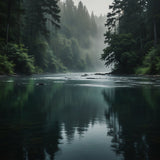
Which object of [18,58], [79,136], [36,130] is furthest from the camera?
[18,58]

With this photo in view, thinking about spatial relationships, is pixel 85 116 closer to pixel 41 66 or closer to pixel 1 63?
pixel 1 63

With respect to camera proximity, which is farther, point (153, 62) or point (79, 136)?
point (153, 62)

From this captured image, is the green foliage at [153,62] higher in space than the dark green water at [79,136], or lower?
higher

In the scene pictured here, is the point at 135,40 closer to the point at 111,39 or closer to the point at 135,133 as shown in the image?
the point at 111,39

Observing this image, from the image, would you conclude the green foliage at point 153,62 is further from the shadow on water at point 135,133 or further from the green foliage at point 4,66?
the shadow on water at point 135,133

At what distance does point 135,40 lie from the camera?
1907 inches

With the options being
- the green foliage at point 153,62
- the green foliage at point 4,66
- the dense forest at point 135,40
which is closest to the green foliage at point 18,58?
the green foliage at point 4,66

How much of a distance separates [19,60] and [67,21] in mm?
122612

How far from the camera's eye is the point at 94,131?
440 cm

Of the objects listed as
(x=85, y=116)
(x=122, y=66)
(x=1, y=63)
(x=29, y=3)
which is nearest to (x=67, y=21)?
(x=29, y=3)

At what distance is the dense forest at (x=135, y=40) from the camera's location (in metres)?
41.8

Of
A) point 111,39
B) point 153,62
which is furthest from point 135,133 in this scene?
point 111,39

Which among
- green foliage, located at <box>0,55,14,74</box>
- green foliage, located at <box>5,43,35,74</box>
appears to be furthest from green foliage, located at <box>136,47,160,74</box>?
green foliage, located at <box>0,55,14,74</box>

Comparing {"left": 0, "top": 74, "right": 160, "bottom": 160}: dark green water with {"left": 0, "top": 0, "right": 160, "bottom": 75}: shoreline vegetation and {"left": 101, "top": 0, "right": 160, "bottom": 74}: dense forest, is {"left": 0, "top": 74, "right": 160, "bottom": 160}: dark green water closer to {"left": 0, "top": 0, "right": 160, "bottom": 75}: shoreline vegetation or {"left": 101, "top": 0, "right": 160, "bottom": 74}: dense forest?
{"left": 0, "top": 0, "right": 160, "bottom": 75}: shoreline vegetation
